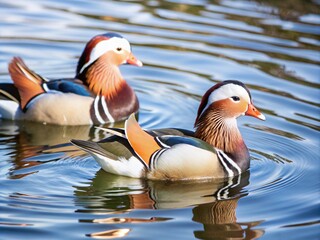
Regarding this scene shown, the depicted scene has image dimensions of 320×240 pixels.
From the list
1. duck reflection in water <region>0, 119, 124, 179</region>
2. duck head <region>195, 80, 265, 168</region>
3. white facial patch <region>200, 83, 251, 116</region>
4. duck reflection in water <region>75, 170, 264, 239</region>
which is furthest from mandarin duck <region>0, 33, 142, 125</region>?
white facial patch <region>200, 83, 251, 116</region>

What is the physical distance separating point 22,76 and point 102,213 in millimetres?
2947

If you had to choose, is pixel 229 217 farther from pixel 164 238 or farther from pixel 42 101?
pixel 42 101

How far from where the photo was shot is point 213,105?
7.98m

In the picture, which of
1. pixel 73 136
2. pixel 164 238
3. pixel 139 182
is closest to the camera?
pixel 164 238

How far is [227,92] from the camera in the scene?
7918 mm

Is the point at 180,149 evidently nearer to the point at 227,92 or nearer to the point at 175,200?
the point at 175,200

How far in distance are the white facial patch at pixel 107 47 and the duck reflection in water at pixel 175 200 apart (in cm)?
224

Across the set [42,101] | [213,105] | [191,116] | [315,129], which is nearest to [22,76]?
[42,101]

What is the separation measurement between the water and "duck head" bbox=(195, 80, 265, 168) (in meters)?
0.29

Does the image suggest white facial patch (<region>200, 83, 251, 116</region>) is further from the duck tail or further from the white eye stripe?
the duck tail

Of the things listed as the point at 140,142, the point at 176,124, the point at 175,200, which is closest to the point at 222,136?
the point at 140,142

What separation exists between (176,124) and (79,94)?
106cm

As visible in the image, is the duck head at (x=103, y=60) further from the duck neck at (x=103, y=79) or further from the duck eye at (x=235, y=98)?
the duck eye at (x=235, y=98)

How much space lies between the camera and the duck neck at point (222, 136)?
26.0 feet
